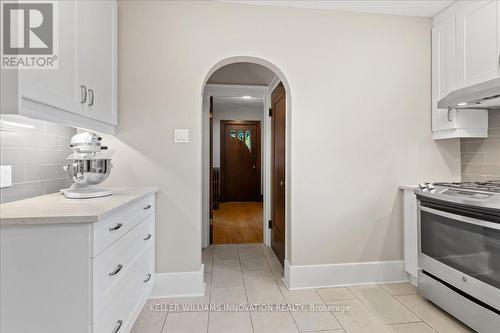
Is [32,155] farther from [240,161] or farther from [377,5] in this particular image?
[240,161]

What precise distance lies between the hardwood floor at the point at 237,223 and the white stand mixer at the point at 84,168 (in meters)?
2.31

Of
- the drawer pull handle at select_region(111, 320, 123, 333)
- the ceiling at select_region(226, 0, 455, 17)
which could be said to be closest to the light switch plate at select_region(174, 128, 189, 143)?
the ceiling at select_region(226, 0, 455, 17)

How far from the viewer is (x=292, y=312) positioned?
1984mm

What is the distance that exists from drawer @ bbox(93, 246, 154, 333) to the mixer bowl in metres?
0.62

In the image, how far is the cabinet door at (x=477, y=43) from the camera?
77.7 inches

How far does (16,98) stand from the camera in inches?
44.1

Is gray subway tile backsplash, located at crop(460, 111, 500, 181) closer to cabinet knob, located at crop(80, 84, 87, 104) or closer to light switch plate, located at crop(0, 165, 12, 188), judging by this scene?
cabinet knob, located at crop(80, 84, 87, 104)

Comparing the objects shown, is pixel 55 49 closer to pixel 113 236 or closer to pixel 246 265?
pixel 113 236

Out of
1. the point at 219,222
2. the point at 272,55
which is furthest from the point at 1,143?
the point at 219,222

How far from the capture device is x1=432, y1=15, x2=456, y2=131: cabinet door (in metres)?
2.30

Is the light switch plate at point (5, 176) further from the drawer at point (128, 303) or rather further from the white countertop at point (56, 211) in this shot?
the drawer at point (128, 303)

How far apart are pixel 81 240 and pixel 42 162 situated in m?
0.97

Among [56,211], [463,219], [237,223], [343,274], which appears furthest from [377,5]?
[237,223]

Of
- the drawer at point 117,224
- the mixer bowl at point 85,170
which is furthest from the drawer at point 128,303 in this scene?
the mixer bowl at point 85,170
